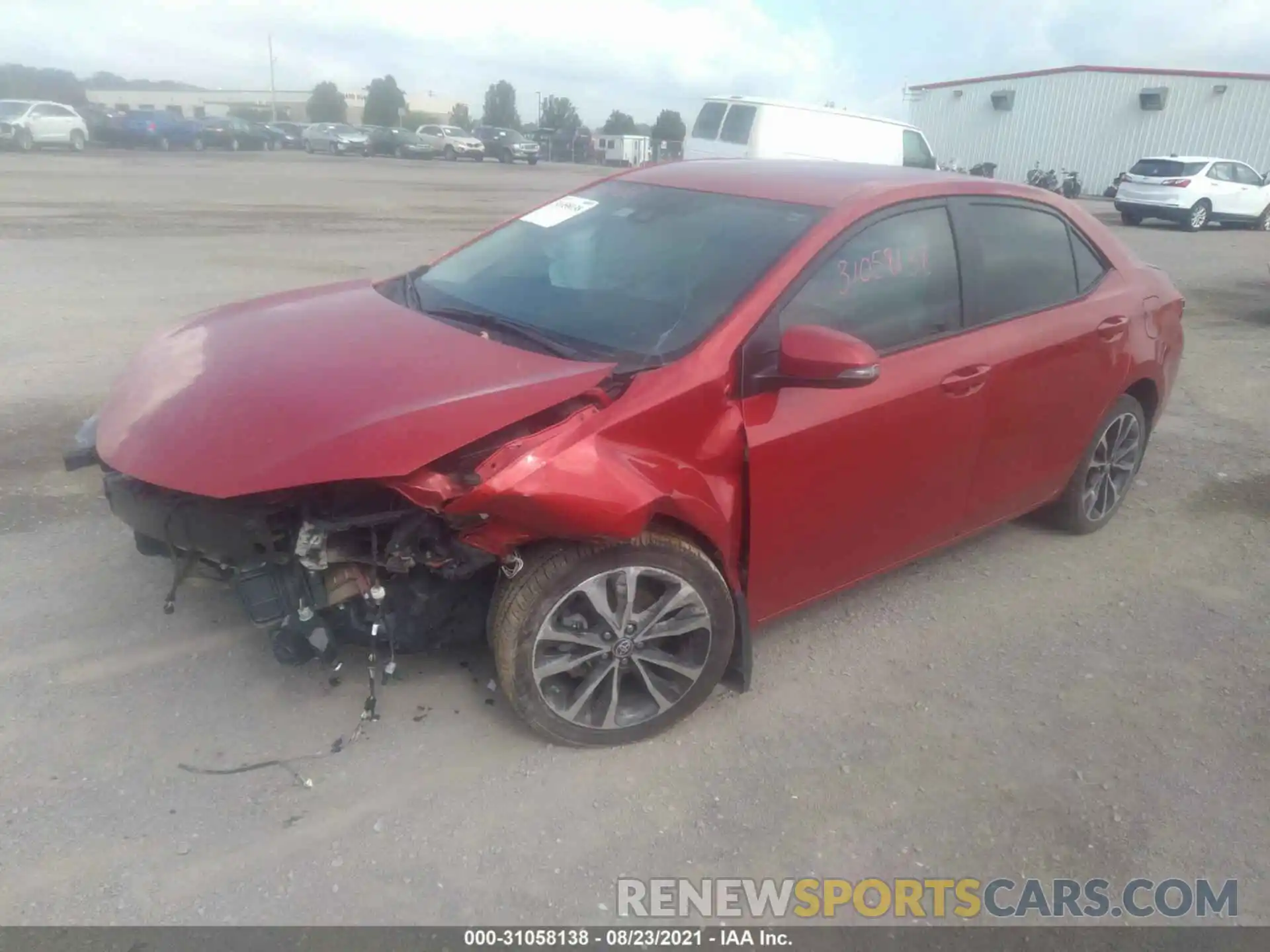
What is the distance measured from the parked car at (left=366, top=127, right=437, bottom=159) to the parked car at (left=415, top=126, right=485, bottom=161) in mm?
240

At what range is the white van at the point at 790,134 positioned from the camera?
16734mm

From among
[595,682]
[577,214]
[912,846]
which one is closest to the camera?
[912,846]

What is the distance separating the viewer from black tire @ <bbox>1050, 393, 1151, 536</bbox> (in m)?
4.33

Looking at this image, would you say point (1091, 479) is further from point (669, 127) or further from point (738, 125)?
point (669, 127)

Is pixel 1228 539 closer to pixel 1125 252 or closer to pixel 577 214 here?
pixel 1125 252

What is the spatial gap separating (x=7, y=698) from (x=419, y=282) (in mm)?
2012

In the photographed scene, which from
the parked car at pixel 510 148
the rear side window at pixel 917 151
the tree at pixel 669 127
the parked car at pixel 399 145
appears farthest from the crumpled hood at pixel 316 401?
the tree at pixel 669 127

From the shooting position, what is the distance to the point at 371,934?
7.50 ft

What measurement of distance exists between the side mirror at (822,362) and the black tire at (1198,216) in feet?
75.7

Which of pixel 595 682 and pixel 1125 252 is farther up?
pixel 1125 252

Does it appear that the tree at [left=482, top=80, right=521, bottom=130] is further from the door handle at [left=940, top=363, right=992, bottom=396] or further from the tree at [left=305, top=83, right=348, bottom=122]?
the door handle at [left=940, top=363, right=992, bottom=396]

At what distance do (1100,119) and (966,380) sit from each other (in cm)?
3805

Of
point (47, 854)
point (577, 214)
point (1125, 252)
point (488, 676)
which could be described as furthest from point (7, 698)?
point (1125, 252)

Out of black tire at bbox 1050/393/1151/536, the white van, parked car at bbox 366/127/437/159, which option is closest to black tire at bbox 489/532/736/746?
black tire at bbox 1050/393/1151/536
